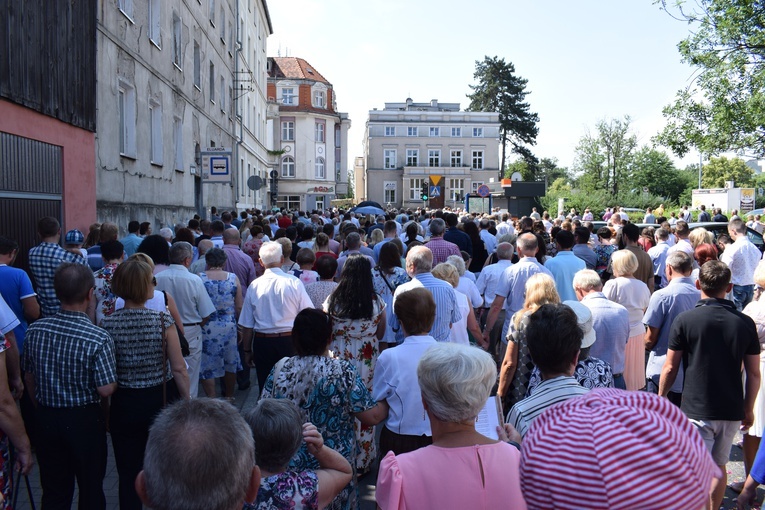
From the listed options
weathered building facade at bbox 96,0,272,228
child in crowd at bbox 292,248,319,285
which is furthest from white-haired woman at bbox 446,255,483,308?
weathered building facade at bbox 96,0,272,228

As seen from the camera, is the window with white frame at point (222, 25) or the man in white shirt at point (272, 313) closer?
the man in white shirt at point (272, 313)

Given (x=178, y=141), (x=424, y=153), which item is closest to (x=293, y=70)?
(x=424, y=153)

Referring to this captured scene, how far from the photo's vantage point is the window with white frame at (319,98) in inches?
2637

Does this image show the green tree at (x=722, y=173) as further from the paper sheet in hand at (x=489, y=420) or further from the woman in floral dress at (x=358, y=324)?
the paper sheet in hand at (x=489, y=420)

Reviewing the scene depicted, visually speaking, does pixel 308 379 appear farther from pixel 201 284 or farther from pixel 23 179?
pixel 23 179

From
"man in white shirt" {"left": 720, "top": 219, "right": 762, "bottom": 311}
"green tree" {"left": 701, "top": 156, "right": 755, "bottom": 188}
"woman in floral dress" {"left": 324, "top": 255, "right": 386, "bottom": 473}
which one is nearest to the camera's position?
"woman in floral dress" {"left": 324, "top": 255, "right": 386, "bottom": 473}

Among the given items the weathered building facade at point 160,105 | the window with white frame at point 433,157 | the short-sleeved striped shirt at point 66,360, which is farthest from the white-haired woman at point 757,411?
the window with white frame at point 433,157

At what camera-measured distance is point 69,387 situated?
4.13 m

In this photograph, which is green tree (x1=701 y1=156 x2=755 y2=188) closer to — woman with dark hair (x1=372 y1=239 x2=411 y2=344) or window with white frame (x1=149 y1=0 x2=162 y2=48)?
window with white frame (x1=149 y1=0 x2=162 y2=48)

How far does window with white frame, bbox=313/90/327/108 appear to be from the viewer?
67.0 metres

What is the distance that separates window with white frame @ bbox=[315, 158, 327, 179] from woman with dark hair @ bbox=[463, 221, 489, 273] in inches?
2168

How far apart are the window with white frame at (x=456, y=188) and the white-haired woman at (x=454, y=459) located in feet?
250

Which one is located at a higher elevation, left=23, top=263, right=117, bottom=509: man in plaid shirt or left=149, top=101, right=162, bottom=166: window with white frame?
left=149, top=101, right=162, bottom=166: window with white frame

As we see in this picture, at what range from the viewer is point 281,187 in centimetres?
6569
